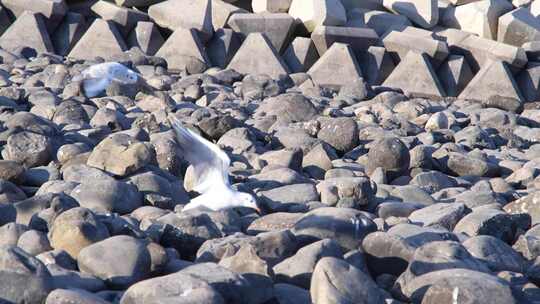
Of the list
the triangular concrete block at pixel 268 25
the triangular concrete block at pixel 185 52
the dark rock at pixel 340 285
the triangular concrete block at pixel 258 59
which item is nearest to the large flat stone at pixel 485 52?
the triangular concrete block at pixel 268 25

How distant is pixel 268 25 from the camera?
10297 millimetres

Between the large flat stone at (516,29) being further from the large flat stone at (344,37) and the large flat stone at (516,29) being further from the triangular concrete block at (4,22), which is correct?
the triangular concrete block at (4,22)

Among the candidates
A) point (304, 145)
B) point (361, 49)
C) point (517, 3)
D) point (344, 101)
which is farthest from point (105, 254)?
point (517, 3)

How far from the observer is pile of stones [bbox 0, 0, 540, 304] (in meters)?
3.33

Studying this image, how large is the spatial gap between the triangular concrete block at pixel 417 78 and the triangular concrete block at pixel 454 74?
0.27 metres

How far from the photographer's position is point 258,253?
3598 millimetres

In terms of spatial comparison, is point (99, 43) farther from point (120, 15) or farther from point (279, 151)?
point (279, 151)

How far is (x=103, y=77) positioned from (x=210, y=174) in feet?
8.69

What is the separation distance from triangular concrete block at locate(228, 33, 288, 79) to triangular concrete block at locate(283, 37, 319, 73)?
30cm

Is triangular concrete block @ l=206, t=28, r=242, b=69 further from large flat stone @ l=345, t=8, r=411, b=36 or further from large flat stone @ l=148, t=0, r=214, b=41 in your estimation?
large flat stone @ l=345, t=8, r=411, b=36

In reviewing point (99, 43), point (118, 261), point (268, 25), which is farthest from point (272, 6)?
point (118, 261)

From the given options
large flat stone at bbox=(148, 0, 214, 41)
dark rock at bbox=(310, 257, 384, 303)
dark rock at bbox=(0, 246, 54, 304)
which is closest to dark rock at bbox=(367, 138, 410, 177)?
dark rock at bbox=(310, 257, 384, 303)

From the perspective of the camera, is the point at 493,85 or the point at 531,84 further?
the point at 531,84

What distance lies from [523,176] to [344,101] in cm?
293
